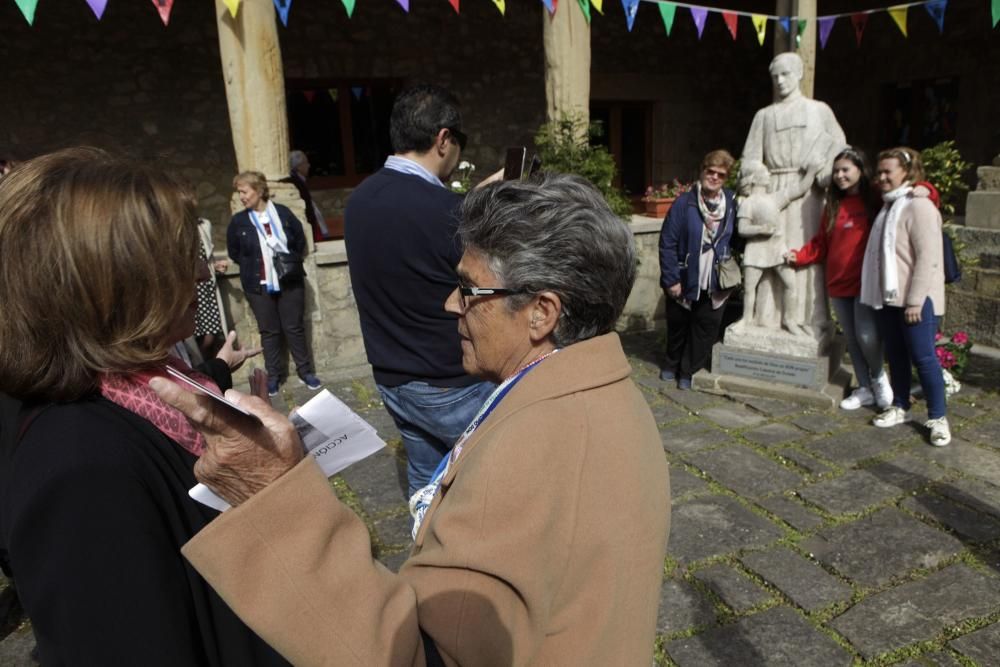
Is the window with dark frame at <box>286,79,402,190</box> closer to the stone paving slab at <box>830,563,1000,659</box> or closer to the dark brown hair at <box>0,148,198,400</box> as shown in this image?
the stone paving slab at <box>830,563,1000,659</box>

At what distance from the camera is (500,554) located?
3.06 feet

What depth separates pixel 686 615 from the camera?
264cm

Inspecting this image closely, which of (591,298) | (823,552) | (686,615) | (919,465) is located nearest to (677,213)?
(919,465)

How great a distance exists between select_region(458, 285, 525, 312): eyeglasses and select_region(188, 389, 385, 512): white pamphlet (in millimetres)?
356

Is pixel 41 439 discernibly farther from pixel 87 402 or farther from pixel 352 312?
pixel 352 312

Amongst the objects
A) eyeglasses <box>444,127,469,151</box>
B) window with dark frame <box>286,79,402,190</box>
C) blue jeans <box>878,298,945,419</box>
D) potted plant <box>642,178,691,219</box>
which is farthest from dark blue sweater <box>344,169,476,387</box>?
window with dark frame <box>286,79,402,190</box>

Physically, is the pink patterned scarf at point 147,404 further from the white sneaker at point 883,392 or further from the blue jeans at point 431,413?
the white sneaker at point 883,392

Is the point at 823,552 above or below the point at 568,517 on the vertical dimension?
below

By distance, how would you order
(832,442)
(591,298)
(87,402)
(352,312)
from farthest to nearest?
1. (352,312)
2. (832,442)
3. (591,298)
4. (87,402)

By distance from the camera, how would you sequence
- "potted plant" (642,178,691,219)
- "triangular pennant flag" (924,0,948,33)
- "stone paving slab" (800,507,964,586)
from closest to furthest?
"stone paving slab" (800,507,964,586) < "triangular pennant flag" (924,0,948,33) < "potted plant" (642,178,691,219)

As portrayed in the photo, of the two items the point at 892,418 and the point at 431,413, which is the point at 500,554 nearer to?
the point at 431,413

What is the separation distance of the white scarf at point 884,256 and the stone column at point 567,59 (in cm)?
351

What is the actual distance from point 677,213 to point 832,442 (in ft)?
6.79

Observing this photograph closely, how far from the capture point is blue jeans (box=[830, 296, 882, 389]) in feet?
14.9
